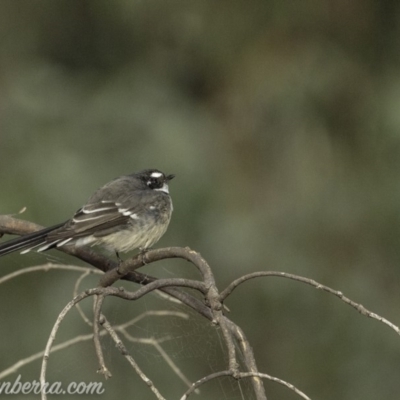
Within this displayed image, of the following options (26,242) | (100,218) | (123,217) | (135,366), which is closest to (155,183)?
(123,217)

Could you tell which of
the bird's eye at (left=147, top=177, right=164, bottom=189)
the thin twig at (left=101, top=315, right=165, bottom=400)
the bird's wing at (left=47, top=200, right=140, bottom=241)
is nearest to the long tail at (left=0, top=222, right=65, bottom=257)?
the bird's wing at (left=47, top=200, right=140, bottom=241)

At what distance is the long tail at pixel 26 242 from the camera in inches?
144

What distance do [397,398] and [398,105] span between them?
228 cm

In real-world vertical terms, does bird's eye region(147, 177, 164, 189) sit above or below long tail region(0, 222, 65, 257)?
below

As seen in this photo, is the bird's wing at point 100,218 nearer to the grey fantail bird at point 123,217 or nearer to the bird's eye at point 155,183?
the grey fantail bird at point 123,217

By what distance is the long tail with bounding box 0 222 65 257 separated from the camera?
3.67 m

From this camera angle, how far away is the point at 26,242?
12.3 ft

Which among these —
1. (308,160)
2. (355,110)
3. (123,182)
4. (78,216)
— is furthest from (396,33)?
(78,216)

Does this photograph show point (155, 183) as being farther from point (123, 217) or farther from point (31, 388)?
point (31, 388)

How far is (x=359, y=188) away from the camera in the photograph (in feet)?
24.3

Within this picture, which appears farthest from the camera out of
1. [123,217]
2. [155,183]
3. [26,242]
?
[155,183]

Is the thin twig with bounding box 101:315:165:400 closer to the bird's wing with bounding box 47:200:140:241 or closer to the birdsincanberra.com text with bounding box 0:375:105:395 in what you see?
the birdsincanberra.com text with bounding box 0:375:105:395

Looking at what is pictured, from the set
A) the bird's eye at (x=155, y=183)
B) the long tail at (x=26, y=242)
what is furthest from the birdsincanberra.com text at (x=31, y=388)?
the bird's eye at (x=155, y=183)

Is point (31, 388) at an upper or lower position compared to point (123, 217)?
lower
